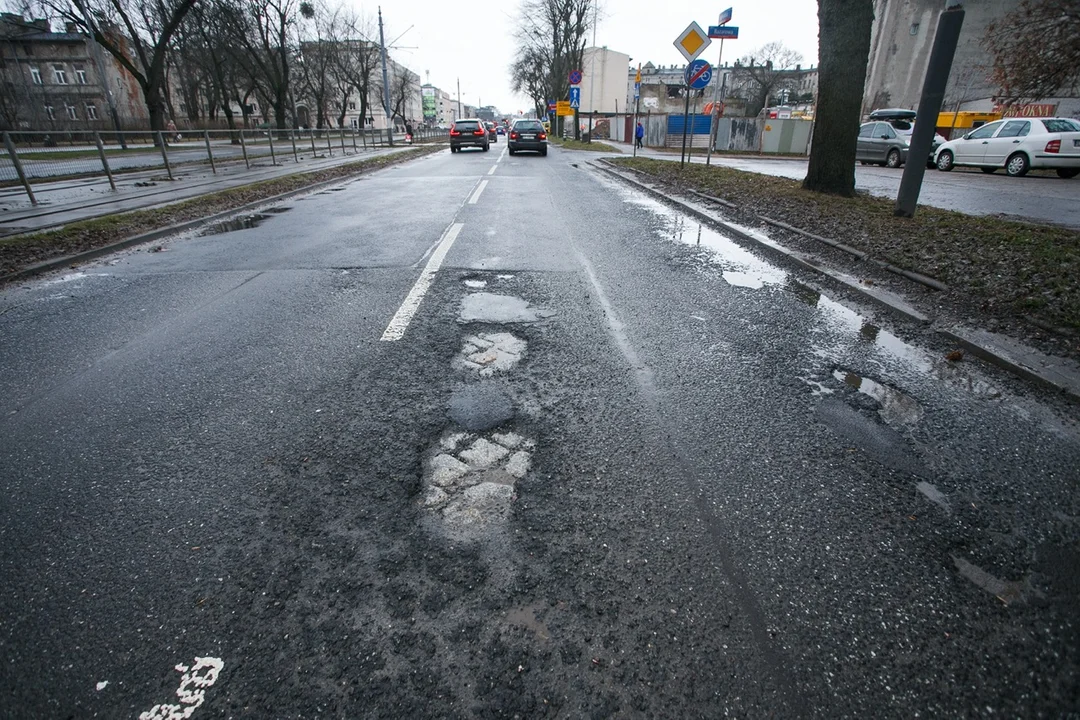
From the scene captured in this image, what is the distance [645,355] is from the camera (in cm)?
369

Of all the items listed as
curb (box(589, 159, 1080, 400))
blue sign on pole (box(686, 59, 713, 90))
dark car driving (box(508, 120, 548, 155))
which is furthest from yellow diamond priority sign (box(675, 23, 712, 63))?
dark car driving (box(508, 120, 548, 155))

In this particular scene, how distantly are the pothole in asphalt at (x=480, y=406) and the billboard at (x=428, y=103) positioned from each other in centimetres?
14626

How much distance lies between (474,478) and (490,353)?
145 cm

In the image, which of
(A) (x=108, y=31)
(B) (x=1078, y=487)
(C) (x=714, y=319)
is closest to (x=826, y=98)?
(C) (x=714, y=319)

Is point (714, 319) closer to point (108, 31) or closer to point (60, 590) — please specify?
point (60, 590)

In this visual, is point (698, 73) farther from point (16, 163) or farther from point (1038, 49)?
point (16, 163)

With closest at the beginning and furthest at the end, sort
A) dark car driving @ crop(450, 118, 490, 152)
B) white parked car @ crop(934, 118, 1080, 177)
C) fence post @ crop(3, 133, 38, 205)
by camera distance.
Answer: fence post @ crop(3, 133, 38, 205)
white parked car @ crop(934, 118, 1080, 177)
dark car driving @ crop(450, 118, 490, 152)

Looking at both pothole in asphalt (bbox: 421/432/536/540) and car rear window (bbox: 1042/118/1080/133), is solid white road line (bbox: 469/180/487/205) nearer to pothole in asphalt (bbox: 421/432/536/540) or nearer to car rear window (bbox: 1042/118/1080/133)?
pothole in asphalt (bbox: 421/432/536/540)

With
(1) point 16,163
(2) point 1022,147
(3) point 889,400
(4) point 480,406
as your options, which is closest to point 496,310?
(4) point 480,406

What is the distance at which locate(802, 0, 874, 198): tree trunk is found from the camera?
9.33m

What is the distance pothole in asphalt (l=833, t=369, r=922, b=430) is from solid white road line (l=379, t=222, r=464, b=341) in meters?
3.19

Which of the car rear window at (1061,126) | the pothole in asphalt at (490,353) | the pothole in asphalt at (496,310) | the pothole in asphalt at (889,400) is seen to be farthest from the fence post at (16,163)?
the car rear window at (1061,126)

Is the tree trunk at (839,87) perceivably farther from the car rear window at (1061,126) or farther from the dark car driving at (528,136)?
the dark car driving at (528,136)

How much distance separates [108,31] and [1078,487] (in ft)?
149
